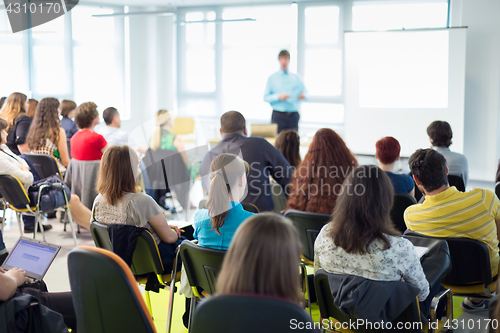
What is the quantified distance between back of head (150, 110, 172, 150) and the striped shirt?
1.48 meters

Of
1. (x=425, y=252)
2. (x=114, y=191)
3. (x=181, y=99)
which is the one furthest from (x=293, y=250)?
(x=181, y=99)

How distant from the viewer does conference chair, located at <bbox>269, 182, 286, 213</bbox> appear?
3668 mm

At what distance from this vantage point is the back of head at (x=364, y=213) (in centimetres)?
180

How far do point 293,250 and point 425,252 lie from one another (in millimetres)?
1077

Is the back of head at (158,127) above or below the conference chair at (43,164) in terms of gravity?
above

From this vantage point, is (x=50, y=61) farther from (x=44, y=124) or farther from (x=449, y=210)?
(x=449, y=210)

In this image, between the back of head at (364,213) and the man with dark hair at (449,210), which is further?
the man with dark hair at (449,210)

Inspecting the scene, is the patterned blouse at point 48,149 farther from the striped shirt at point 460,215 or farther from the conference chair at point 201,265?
the striped shirt at point 460,215

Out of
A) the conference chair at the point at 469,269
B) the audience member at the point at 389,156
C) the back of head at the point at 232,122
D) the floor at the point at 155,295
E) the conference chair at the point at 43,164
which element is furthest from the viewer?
the conference chair at the point at 43,164

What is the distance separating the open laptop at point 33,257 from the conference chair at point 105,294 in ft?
2.04

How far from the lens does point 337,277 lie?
1817 millimetres

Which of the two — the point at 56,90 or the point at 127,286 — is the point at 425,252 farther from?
the point at 56,90

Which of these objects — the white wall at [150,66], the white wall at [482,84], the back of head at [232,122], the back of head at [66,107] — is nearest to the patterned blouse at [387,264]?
the back of head at [232,122]

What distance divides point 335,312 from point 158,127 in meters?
1.52
